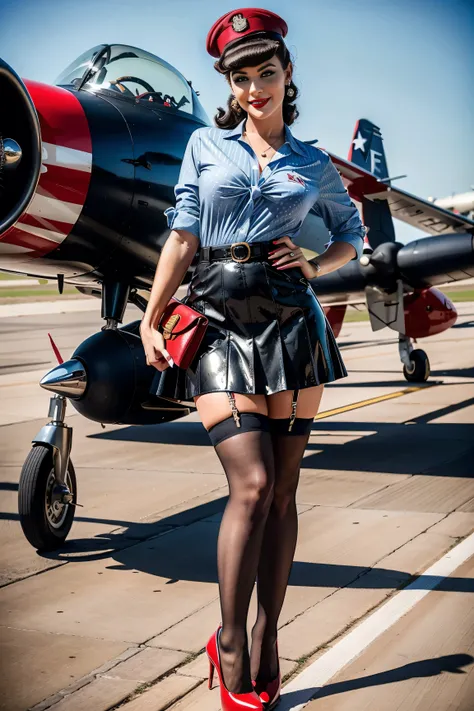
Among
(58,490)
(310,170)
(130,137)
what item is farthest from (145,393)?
(310,170)

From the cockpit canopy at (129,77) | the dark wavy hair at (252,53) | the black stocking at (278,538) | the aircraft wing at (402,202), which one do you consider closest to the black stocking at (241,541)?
the black stocking at (278,538)

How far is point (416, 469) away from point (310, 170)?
13.9 feet

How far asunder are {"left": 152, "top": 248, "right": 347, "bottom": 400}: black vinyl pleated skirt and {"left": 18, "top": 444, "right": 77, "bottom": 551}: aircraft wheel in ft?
6.88

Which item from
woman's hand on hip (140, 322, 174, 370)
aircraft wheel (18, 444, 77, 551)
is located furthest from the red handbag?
aircraft wheel (18, 444, 77, 551)

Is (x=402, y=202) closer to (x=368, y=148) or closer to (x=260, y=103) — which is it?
(x=368, y=148)

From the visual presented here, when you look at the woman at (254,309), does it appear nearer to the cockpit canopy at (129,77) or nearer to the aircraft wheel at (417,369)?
the cockpit canopy at (129,77)

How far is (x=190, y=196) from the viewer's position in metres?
2.83

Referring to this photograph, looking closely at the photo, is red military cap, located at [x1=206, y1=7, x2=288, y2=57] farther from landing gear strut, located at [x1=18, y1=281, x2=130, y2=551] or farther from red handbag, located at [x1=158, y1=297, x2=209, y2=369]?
landing gear strut, located at [x1=18, y1=281, x2=130, y2=551]

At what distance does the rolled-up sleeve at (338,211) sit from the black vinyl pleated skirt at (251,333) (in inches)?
16.2

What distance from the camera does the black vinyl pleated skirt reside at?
2.71 metres

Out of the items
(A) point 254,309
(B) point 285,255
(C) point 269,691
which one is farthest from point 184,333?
(C) point 269,691

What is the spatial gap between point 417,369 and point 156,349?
409 inches

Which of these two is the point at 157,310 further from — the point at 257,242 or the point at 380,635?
the point at 380,635

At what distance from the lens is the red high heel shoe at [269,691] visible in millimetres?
2734
